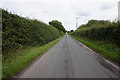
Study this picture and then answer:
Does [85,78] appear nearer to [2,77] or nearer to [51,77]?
[51,77]

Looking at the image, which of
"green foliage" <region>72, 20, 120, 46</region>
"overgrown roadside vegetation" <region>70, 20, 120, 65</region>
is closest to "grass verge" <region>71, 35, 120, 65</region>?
Result: "overgrown roadside vegetation" <region>70, 20, 120, 65</region>

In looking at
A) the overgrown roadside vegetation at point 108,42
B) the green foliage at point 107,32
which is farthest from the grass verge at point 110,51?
the green foliage at point 107,32

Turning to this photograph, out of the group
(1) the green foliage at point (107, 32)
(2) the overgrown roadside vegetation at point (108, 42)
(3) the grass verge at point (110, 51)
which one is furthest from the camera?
(1) the green foliage at point (107, 32)

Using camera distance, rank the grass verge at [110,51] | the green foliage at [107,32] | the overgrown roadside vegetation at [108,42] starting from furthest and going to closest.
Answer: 1. the green foliage at [107,32]
2. the overgrown roadside vegetation at [108,42]
3. the grass verge at [110,51]

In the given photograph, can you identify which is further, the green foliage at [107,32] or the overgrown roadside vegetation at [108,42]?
the green foliage at [107,32]

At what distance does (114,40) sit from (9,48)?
8.62 meters

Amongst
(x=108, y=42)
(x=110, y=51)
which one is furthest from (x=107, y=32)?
(x=110, y=51)

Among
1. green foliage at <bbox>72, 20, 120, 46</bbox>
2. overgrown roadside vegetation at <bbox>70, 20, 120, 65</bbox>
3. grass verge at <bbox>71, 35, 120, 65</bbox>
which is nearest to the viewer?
grass verge at <bbox>71, 35, 120, 65</bbox>

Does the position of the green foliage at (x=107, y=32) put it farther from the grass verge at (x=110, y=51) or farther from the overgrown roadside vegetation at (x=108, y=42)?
the grass verge at (x=110, y=51)

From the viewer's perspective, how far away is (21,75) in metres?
3.49

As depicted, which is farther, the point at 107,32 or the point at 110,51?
the point at 107,32

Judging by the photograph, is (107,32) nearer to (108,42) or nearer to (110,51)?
(108,42)

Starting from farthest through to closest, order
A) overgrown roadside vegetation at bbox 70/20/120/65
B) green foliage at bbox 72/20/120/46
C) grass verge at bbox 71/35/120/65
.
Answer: green foliage at bbox 72/20/120/46 → overgrown roadside vegetation at bbox 70/20/120/65 → grass verge at bbox 71/35/120/65

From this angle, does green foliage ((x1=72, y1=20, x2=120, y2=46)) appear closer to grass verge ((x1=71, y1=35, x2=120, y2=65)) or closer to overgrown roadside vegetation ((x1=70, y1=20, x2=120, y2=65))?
overgrown roadside vegetation ((x1=70, y1=20, x2=120, y2=65))
